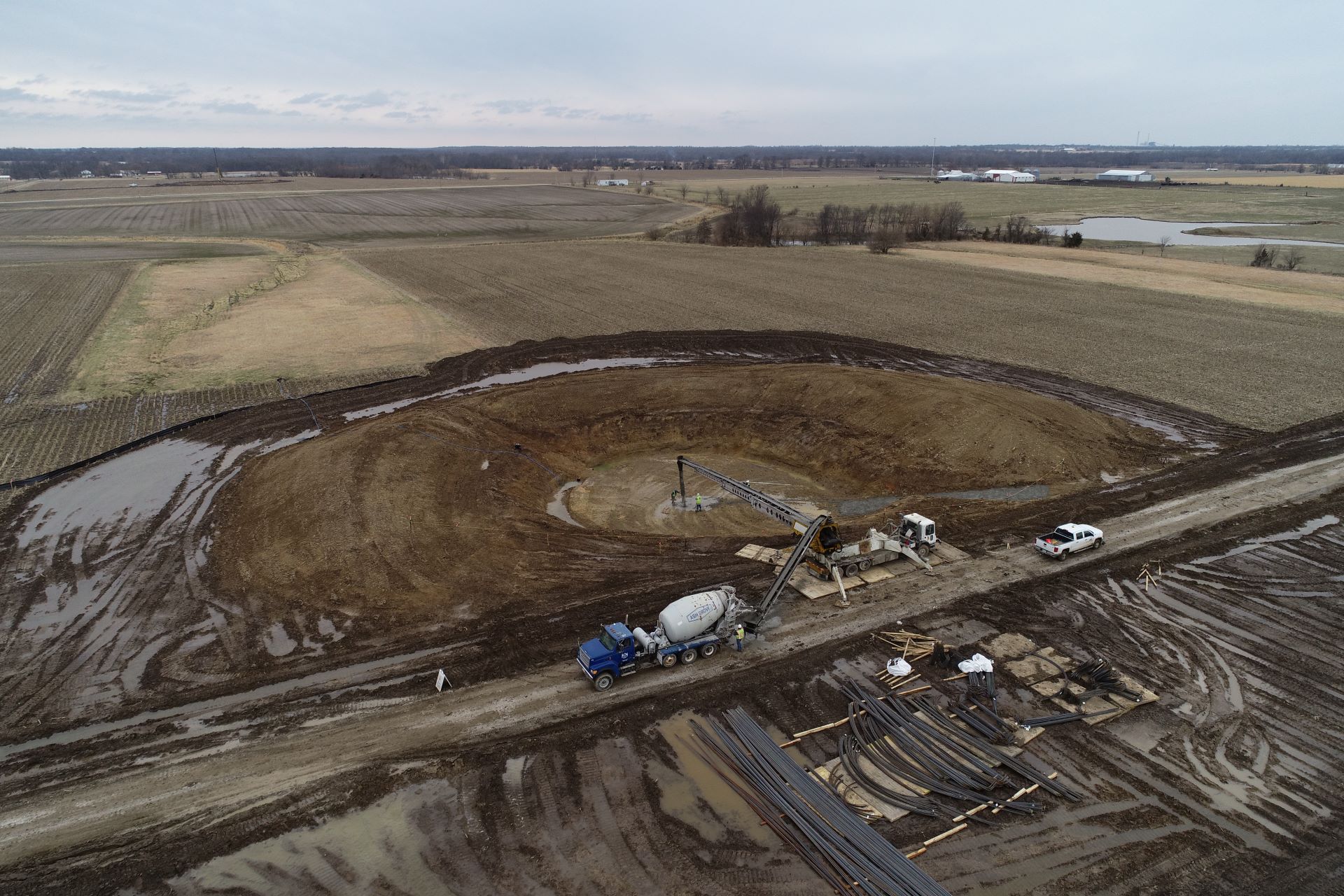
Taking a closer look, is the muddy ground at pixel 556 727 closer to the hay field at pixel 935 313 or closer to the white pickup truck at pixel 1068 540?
the white pickup truck at pixel 1068 540

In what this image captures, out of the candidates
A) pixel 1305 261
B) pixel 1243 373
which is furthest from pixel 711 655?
pixel 1305 261

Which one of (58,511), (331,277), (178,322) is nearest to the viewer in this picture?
(58,511)

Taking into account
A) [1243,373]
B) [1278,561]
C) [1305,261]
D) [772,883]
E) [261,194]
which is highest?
[261,194]

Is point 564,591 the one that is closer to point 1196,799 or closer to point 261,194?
point 1196,799

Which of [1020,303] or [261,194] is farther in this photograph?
[261,194]

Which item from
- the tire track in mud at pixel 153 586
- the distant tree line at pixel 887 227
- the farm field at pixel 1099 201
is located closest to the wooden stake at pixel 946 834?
the tire track in mud at pixel 153 586

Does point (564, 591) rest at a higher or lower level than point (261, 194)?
lower

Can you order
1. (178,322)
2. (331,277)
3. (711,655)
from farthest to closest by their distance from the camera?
(331,277) < (178,322) < (711,655)

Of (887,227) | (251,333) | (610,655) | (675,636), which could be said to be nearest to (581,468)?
(675,636)

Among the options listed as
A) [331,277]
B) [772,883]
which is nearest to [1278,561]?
[772,883]
